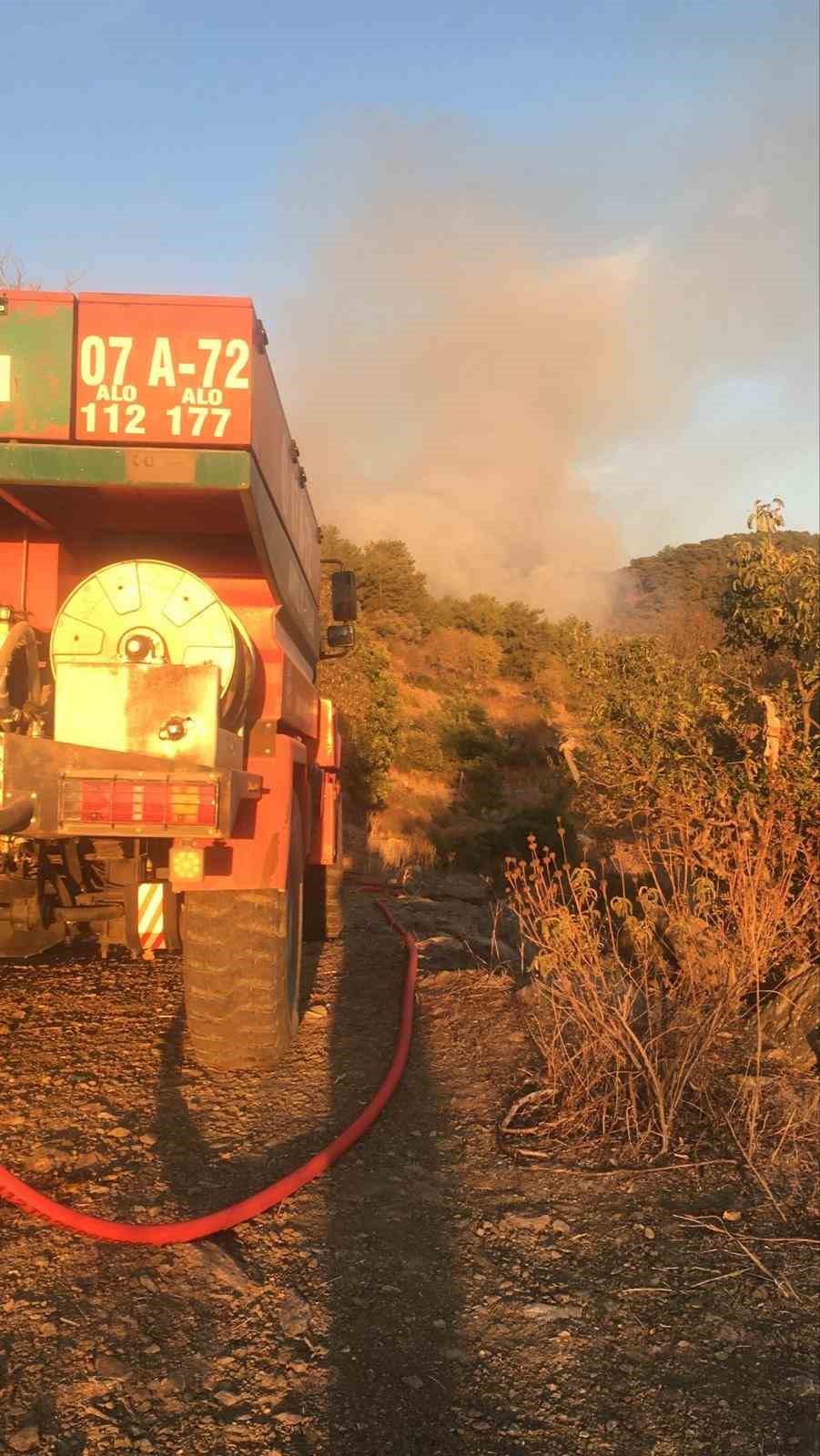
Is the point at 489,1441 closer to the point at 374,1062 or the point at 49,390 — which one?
the point at 374,1062

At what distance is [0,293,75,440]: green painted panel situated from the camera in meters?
3.56

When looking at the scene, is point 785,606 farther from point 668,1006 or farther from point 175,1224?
point 175,1224

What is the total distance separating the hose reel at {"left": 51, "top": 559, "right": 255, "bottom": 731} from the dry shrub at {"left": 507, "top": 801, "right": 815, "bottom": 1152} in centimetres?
198

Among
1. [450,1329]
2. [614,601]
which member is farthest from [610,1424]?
[614,601]

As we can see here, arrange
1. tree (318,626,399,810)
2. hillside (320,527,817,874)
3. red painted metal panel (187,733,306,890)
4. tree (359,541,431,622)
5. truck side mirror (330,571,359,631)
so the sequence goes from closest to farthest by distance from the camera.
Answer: red painted metal panel (187,733,306,890)
truck side mirror (330,571,359,631)
hillside (320,527,817,874)
tree (318,626,399,810)
tree (359,541,431,622)

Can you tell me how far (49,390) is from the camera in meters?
3.57

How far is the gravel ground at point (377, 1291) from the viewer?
233cm

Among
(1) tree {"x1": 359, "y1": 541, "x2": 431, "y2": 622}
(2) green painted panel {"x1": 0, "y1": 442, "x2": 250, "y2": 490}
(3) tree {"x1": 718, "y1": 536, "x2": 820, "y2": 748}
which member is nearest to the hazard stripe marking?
(2) green painted panel {"x1": 0, "y1": 442, "x2": 250, "y2": 490}

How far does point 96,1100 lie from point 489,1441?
93.2 inches

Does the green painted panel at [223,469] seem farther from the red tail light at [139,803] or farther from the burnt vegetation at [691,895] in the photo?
the burnt vegetation at [691,895]

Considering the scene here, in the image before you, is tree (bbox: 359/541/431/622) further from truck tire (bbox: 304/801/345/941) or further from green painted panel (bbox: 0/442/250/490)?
green painted panel (bbox: 0/442/250/490)

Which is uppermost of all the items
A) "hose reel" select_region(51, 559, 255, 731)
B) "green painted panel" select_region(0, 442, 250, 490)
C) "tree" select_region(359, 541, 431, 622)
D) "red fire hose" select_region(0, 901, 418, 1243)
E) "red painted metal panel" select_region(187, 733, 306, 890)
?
"tree" select_region(359, 541, 431, 622)

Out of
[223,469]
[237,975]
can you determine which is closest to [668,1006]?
[237,975]

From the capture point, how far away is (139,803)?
11.0 ft
